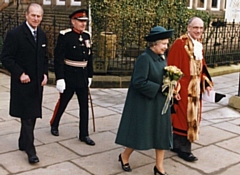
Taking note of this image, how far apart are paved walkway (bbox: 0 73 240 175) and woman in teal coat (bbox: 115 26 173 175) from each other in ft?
1.55

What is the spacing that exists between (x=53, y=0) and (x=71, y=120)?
23.5ft

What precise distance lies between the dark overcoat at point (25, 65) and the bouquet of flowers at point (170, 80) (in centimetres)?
144

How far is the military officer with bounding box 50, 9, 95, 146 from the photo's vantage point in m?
5.13

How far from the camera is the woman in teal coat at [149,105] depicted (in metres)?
4.12

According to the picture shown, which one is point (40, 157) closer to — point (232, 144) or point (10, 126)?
point (10, 126)

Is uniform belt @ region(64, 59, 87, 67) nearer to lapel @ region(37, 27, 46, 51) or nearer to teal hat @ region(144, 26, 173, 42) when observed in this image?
lapel @ region(37, 27, 46, 51)

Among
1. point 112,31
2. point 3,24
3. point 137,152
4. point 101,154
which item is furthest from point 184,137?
point 3,24

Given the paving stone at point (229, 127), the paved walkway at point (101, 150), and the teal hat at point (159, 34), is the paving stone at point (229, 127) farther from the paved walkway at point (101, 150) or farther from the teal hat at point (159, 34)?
the teal hat at point (159, 34)

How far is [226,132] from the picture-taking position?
20.3ft

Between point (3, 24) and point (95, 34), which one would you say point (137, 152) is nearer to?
point (95, 34)

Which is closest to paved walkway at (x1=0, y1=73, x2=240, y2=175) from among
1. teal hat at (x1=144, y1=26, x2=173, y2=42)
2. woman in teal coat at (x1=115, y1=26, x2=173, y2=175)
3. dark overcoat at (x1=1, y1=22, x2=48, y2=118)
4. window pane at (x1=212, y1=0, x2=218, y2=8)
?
woman in teal coat at (x1=115, y1=26, x2=173, y2=175)

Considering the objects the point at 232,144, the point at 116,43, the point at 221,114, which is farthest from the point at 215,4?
the point at 232,144

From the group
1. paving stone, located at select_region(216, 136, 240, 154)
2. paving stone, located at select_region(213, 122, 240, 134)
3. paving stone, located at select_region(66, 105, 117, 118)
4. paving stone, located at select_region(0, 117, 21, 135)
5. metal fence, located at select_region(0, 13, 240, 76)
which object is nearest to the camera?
paving stone, located at select_region(216, 136, 240, 154)

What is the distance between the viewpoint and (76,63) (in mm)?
5238
